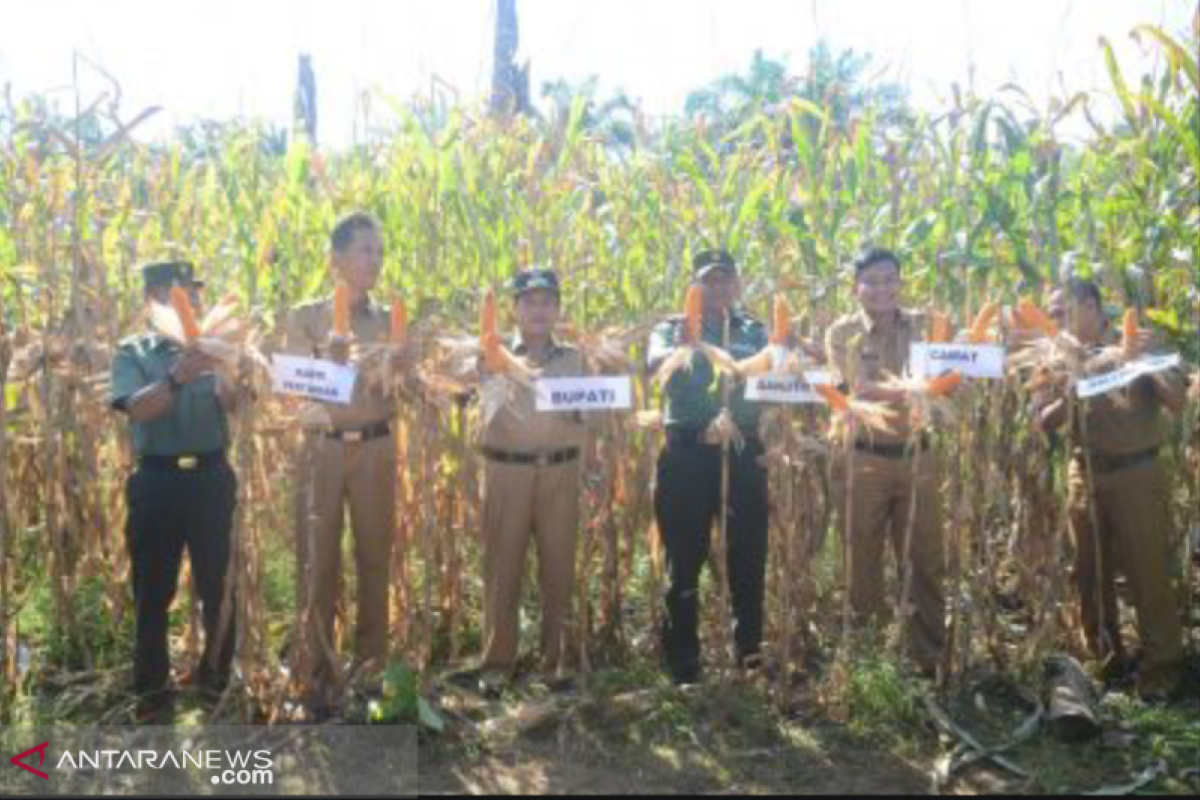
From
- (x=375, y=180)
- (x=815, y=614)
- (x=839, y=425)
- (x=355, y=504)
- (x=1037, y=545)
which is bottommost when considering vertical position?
(x=815, y=614)

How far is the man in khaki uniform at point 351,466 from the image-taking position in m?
4.16

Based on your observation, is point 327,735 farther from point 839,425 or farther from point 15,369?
point 839,425

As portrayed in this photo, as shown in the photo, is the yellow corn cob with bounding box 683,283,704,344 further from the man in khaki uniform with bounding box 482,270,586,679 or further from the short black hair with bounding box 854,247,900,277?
the short black hair with bounding box 854,247,900,277

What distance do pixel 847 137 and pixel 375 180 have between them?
2.40 metres

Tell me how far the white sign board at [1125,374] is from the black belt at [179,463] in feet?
10.6

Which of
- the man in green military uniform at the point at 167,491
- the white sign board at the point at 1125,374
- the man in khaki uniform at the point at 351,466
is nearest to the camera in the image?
the white sign board at the point at 1125,374

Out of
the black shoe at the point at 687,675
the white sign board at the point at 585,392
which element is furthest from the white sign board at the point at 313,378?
the black shoe at the point at 687,675

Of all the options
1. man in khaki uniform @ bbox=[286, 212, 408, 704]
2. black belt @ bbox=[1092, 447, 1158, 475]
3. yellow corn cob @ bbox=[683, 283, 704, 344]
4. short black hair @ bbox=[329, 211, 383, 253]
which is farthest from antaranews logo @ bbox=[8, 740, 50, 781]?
Answer: black belt @ bbox=[1092, 447, 1158, 475]

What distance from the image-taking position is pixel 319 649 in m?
4.24

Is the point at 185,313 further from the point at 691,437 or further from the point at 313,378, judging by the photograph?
the point at 691,437

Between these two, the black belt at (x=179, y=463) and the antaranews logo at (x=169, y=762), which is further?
the black belt at (x=179, y=463)

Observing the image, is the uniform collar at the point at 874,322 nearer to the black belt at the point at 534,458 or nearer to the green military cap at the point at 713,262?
the green military cap at the point at 713,262

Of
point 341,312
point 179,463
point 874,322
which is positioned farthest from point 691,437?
point 179,463

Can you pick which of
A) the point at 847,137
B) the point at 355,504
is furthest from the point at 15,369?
the point at 847,137
